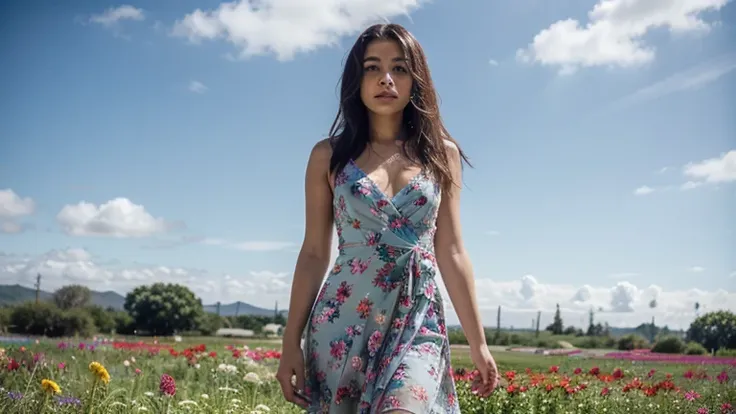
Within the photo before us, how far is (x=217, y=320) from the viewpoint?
2173 centimetres

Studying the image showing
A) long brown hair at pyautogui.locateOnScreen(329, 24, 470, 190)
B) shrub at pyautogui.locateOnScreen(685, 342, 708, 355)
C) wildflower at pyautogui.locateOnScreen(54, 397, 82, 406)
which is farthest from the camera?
shrub at pyautogui.locateOnScreen(685, 342, 708, 355)

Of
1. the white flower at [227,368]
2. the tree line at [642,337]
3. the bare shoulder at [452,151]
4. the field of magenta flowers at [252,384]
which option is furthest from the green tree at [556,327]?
the bare shoulder at [452,151]

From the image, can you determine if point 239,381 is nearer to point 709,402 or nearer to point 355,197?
point 709,402

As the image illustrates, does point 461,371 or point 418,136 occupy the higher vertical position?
point 418,136

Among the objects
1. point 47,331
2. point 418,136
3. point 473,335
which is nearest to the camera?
point 473,335

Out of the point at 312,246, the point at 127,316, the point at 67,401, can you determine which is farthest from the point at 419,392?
the point at 127,316

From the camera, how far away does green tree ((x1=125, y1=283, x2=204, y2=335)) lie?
17578mm

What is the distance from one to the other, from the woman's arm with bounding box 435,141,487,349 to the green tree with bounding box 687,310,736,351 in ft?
20.8

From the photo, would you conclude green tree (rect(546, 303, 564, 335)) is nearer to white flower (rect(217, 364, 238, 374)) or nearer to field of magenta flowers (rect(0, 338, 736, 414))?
field of magenta flowers (rect(0, 338, 736, 414))

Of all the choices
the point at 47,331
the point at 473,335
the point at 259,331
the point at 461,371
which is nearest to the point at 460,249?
the point at 473,335

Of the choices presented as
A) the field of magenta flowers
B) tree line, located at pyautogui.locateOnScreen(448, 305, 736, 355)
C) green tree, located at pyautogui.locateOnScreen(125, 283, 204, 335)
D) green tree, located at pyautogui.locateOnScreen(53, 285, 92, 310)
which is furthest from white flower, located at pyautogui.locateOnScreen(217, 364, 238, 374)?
green tree, located at pyautogui.locateOnScreen(125, 283, 204, 335)

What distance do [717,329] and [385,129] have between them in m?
6.71

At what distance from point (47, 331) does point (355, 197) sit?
7.59 m

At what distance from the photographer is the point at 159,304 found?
1800 cm
